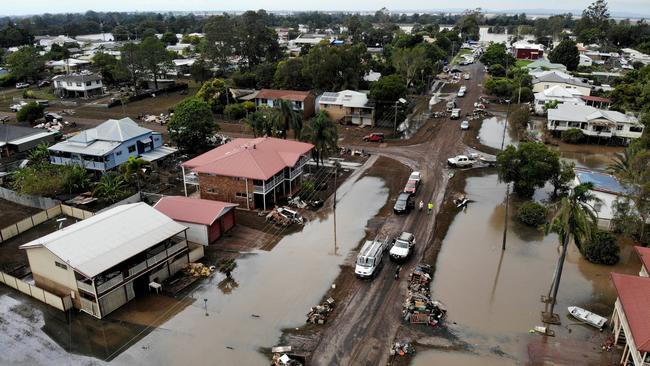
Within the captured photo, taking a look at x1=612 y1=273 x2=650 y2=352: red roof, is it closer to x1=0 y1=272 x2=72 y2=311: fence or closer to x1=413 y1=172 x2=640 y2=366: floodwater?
x1=413 y1=172 x2=640 y2=366: floodwater

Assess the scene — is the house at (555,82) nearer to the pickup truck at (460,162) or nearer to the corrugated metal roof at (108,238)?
the pickup truck at (460,162)

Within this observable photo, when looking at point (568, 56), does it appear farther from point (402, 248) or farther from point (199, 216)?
point (199, 216)

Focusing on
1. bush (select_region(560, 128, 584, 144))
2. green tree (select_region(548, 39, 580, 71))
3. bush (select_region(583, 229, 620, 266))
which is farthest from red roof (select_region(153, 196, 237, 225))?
green tree (select_region(548, 39, 580, 71))

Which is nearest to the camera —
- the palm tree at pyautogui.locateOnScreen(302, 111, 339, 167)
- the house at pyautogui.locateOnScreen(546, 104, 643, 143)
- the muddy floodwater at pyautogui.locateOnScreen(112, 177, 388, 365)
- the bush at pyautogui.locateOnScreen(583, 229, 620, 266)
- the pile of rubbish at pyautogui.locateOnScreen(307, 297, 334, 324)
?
the muddy floodwater at pyautogui.locateOnScreen(112, 177, 388, 365)

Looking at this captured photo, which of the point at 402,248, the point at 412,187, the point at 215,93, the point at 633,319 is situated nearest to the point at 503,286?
the point at 402,248

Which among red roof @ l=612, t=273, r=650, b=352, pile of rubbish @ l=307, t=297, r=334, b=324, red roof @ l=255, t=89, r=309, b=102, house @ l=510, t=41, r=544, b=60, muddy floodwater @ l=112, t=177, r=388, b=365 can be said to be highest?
house @ l=510, t=41, r=544, b=60
